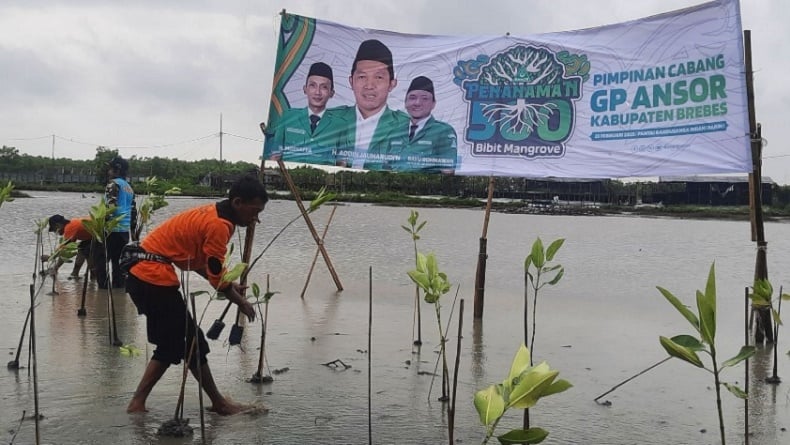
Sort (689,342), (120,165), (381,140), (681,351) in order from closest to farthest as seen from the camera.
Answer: (681,351) → (689,342) → (381,140) → (120,165)

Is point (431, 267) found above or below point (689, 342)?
above

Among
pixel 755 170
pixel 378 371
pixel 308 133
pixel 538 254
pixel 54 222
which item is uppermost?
pixel 308 133

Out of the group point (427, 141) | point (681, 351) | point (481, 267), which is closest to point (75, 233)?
point (427, 141)

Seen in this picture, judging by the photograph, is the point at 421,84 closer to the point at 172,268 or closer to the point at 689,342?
the point at 172,268

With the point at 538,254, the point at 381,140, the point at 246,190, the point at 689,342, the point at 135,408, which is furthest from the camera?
the point at 381,140

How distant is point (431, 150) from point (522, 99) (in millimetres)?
1108

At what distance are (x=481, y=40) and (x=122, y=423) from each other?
5.52m

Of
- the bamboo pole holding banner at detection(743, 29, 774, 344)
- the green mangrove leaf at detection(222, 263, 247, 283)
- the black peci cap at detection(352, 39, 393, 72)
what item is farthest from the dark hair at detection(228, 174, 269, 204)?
the bamboo pole holding banner at detection(743, 29, 774, 344)

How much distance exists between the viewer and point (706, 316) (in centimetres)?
236


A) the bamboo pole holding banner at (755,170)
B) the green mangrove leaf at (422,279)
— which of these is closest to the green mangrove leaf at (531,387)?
the green mangrove leaf at (422,279)

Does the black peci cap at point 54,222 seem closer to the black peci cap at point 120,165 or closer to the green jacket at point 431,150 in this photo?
the black peci cap at point 120,165

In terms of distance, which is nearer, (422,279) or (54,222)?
(422,279)

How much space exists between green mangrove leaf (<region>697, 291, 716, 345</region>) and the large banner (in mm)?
4551

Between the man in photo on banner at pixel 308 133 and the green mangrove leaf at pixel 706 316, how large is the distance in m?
6.09
